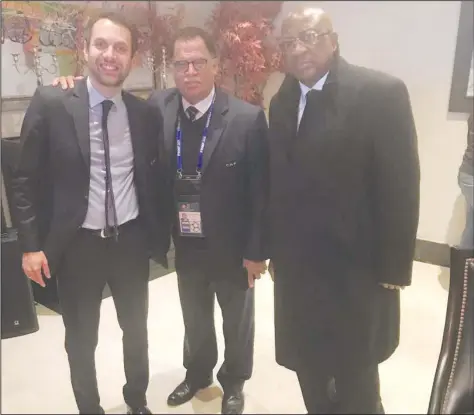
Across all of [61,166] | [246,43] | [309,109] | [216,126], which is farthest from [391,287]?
[61,166]

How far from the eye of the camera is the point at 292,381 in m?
1.21

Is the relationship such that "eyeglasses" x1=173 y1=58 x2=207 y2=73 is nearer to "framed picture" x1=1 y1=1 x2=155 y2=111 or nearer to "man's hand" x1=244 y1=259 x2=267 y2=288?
"framed picture" x1=1 y1=1 x2=155 y2=111

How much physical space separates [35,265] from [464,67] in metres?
1.06

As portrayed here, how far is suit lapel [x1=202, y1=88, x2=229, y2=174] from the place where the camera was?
108 cm

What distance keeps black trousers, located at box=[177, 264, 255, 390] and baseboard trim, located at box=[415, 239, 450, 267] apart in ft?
1.43

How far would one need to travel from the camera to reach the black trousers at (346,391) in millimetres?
1125

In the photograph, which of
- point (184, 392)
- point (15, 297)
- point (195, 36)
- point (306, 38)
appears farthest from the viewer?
point (184, 392)

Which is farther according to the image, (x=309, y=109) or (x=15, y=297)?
(x=15, y=297)

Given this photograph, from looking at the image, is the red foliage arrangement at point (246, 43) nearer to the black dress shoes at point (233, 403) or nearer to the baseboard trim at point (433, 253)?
the baseboard trim at point (433, 253)

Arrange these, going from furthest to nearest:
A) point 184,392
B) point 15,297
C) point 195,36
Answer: point 184,392 → point 15,297 → point 195,36

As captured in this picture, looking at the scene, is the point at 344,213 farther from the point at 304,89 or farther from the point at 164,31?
the point at 164,31

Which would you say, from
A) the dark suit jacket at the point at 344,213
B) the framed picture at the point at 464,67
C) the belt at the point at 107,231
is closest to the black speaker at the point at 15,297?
the belt at the point at 107,231

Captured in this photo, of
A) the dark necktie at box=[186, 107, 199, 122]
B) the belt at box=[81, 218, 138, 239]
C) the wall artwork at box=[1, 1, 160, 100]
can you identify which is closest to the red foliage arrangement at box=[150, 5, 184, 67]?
the wall artwork at box=[1, 1, 160, 100]

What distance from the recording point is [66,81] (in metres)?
0.99
